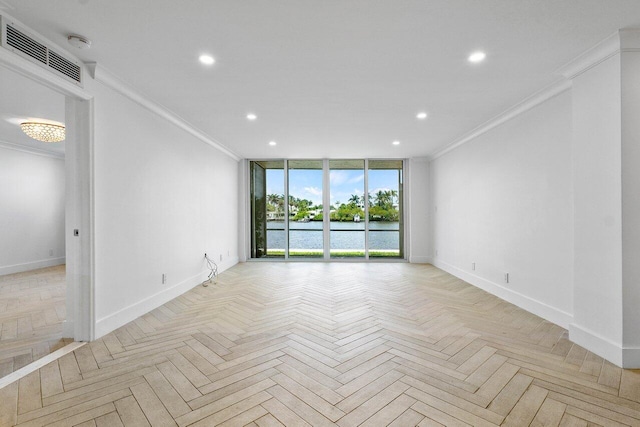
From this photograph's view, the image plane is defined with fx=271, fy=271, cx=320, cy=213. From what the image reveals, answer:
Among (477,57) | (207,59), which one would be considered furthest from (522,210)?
(207,59)

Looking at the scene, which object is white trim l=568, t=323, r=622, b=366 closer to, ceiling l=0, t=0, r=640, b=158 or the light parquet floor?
ceiling l=0, t=0, r=640, b=158

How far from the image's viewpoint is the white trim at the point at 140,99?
2.58 m

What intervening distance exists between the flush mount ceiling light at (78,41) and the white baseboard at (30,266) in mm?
5583

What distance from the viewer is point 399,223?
6.94 meters

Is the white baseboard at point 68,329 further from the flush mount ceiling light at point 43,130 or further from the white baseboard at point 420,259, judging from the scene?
the white baseboard at point 420,259

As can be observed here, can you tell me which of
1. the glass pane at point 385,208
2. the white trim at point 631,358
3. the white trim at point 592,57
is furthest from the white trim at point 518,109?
the white trim at point 631,358

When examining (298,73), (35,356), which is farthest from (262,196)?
Result: (35,356)

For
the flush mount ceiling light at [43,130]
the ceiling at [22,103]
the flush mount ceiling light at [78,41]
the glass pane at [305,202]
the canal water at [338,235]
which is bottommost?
the canal water at [338,235]

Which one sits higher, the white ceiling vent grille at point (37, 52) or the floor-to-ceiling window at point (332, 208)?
the white ceiling vent grille at point (37, 52)

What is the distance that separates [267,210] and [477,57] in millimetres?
5577

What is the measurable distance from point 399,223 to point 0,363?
6.68 m

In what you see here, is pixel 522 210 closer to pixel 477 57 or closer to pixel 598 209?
pixel 598 209

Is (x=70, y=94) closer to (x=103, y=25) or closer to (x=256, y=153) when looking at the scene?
(x=103, y=25)

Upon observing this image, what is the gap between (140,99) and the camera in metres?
3.12
